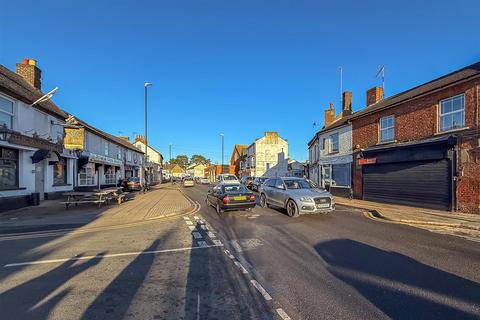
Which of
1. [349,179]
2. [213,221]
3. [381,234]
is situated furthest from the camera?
[349,179]

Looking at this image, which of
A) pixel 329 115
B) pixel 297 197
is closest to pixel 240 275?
pixel 297 197

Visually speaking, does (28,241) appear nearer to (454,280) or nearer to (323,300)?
(323,300)

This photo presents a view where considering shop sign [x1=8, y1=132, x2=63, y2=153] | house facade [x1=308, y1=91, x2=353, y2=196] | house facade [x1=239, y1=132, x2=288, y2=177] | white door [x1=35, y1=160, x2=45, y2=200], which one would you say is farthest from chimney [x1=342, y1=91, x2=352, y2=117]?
white door [x1=35, y1=160, x2=45, y2=200]

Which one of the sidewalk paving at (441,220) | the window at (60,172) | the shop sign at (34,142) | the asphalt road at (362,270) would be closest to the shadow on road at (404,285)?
the asphalt road at (362,270)

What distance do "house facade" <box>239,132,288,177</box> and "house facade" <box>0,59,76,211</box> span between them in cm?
3598

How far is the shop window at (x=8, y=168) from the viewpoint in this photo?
1361 cm

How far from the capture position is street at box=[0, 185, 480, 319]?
388 centimetres

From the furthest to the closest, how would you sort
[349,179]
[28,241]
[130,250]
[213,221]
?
[349,179] → [213,221] → [28,241] → [130,250]

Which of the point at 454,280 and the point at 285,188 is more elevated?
the point at 285,188

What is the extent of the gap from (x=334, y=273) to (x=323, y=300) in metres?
1.24

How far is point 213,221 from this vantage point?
11.3 m

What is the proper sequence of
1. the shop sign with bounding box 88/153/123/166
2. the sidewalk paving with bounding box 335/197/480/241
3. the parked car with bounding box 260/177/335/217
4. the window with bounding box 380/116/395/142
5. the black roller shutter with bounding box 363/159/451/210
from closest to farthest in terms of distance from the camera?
the sidewalk paving with bounding box 335/197/480/241
the parked car with bounding box 260/177/335/217
the black roller shutter with bounding box 363/159/451/210
the window with bounding box 380/116/395/142
the shop sign with bounding box 88/153/123/166

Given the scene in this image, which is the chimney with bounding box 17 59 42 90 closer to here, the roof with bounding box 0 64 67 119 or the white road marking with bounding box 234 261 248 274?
the roof with bounding box 0 64 67 119

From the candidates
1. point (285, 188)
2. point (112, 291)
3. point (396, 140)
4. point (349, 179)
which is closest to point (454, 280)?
point (112, 291)
